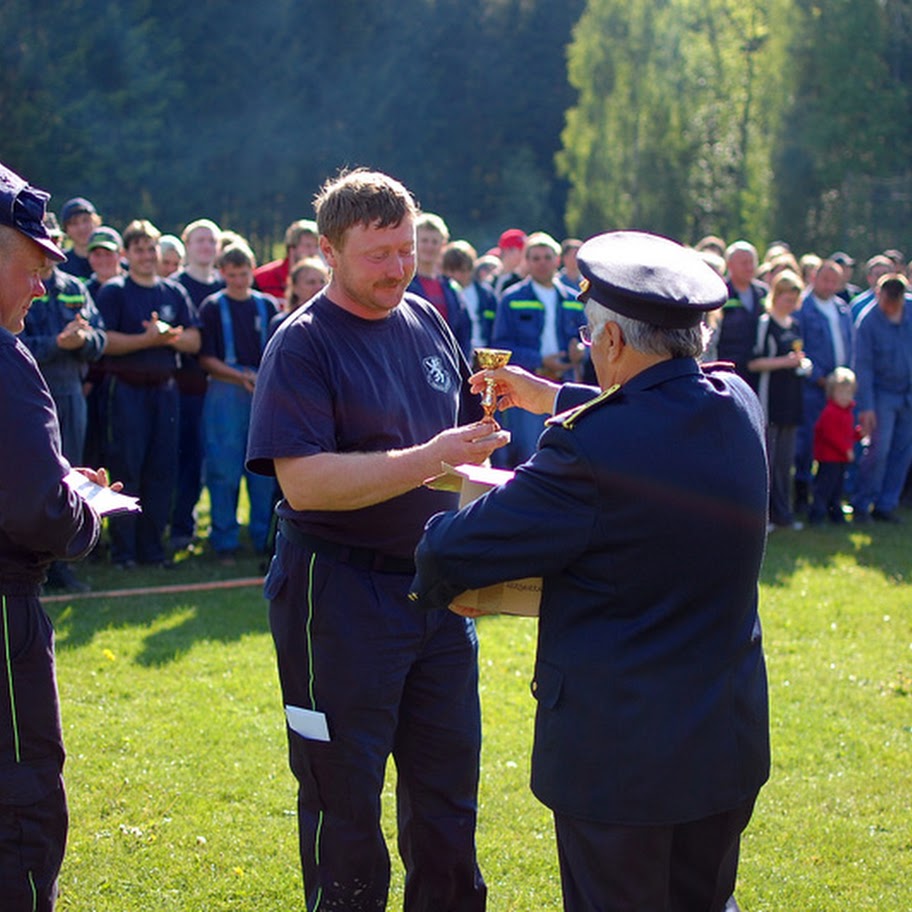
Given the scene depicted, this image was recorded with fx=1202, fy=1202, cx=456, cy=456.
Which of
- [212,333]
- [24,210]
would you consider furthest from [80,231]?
[24,210]

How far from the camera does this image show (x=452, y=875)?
156 inches

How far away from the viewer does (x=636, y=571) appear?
285 centimetres

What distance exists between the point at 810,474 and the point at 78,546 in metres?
10.3

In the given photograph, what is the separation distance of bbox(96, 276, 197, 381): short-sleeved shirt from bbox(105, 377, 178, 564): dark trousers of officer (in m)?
0.13

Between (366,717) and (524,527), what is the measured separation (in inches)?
46.0

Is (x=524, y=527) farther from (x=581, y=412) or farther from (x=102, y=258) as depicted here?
(x=102, y=258)

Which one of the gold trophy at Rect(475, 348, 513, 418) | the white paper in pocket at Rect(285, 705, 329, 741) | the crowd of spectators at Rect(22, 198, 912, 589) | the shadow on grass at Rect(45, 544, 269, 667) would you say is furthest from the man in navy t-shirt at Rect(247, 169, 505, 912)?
the crowd of spectators at Rect(22, 198, 912, 589)

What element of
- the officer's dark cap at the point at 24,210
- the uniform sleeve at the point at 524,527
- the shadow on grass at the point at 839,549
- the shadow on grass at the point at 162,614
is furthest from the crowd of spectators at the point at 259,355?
the uniform sleeve at the point at 524,527

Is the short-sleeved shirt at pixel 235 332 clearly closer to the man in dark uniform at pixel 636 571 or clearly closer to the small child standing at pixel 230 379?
the small child standing at pixel 230 379

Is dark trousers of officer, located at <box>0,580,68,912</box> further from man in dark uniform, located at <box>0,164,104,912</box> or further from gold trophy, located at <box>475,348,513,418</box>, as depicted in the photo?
gold trophy, located at <box>475,348,513,418</box>

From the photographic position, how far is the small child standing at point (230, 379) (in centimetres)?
979

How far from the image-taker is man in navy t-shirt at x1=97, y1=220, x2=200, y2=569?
938 centimetres

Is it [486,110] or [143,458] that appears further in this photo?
[486,110]

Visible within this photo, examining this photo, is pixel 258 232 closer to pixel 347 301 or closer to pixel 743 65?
pixel 743 65
